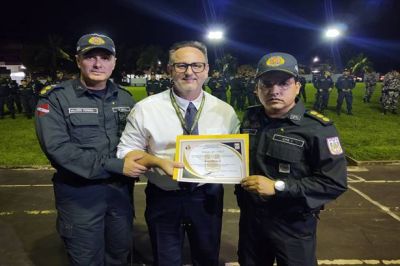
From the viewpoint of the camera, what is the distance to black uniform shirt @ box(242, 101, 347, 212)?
2154 millimetres

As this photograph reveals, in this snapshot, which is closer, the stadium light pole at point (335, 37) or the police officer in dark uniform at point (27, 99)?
the police officer in dark uniform at point (27, 99)

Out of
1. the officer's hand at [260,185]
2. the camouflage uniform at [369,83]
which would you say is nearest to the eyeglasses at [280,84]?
the officer's hand at [260,185]

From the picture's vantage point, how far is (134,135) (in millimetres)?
2451

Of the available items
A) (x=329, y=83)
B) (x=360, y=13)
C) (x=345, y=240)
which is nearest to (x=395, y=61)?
(x=360, y=13)

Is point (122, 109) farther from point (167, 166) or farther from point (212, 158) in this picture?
point (212, 158)

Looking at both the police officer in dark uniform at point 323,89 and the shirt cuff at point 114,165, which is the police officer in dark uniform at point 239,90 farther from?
the shirt cuff at point 114,165

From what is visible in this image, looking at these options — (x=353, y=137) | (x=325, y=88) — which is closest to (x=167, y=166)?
(x=353, y=137)

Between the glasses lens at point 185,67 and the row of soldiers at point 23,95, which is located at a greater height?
the glasses lens at point 185,67

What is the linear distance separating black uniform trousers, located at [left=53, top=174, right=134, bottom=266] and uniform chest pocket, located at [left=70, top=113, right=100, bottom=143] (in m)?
0.33

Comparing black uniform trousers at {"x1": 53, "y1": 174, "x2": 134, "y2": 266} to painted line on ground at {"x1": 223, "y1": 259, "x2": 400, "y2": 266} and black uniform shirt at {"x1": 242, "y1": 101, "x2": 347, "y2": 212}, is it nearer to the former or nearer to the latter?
black uniform shirt at {"x1": 242, "y1": 101, "x2": 347, "y2": 212}

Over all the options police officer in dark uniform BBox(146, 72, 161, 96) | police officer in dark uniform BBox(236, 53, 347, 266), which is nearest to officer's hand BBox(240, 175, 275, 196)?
police officer in dark uniform BBox(236, 53, 347, 266)

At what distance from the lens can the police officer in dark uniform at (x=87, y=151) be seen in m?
2.44

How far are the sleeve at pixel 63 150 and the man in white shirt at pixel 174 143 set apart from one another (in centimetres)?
15

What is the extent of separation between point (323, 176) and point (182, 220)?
40.8 inches
